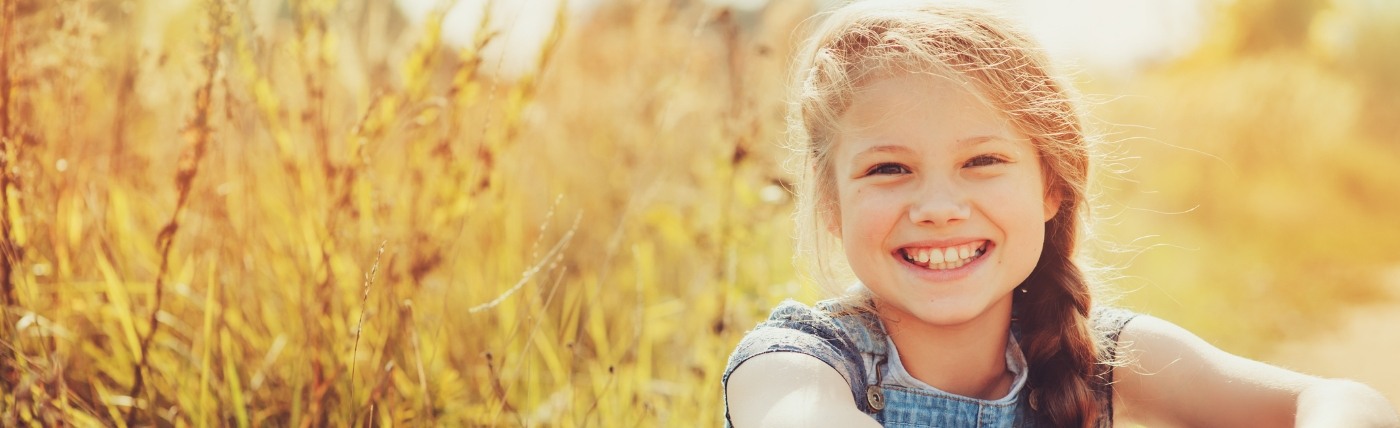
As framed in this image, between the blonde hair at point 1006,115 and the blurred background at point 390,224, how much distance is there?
6.1 inches

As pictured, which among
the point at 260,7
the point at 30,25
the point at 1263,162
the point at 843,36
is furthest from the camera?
the point at 1263,162

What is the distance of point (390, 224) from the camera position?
A: 7.88 ft

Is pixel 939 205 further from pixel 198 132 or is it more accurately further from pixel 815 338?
pixel 198 132

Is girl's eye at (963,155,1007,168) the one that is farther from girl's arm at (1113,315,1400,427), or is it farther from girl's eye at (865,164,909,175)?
girl's arm at (1113,315,1400,427)

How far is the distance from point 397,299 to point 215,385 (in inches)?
15.2

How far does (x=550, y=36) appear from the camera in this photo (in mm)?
2012

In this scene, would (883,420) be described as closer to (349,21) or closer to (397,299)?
(397,299)

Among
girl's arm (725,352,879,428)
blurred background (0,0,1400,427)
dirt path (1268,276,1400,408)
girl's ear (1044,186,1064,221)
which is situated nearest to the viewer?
girl's arm (725,352,879,428)

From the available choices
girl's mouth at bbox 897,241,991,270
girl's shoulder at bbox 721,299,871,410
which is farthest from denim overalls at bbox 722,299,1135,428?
girl's mouth at bbox 897,241,991,270

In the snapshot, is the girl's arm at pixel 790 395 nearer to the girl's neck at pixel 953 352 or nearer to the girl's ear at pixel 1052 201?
the girl's neck at pixel 953 352

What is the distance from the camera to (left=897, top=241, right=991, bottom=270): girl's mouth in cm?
145

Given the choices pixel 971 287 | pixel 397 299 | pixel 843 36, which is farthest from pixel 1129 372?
pixel 397 299

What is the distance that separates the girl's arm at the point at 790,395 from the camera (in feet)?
4.20

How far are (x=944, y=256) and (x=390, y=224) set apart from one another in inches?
57.7
